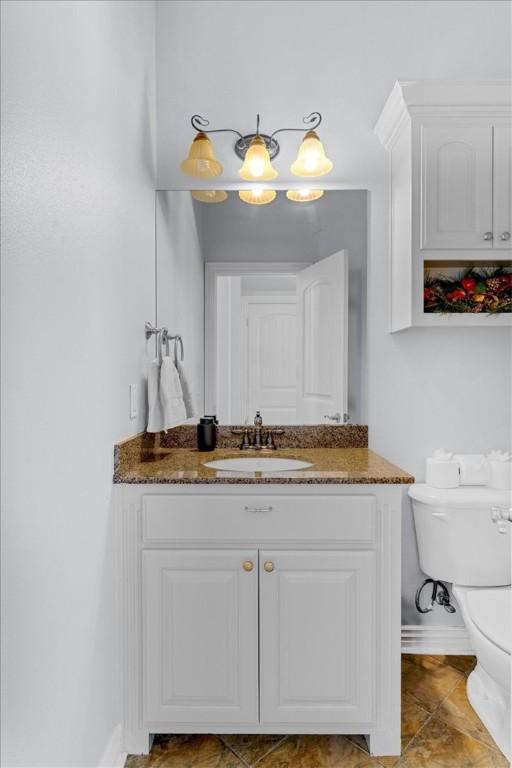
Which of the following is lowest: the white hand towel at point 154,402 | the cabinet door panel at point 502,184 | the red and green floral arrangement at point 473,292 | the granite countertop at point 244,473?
the granite countertop at point 244,473

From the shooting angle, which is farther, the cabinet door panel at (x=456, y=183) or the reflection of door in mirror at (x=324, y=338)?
the reflection of door in mirror at (x=324, y=338)

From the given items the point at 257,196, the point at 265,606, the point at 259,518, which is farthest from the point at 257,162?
the point at 265,606

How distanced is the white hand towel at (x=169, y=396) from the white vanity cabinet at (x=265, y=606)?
345mm

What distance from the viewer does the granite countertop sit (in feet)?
4.82

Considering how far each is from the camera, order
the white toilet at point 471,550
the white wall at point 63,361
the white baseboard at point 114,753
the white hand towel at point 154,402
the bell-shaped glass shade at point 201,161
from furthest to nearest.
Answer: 1. the bell-shaped glass shade at point 201,161
2. the white hand towel at point 154,402
3. the white toilet at point 471,550
4. the white baseboard at point 114,753
5. the white wall at point 63,361

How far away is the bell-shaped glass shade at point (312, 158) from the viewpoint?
1861mm

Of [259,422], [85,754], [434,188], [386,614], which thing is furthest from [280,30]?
[85,754]

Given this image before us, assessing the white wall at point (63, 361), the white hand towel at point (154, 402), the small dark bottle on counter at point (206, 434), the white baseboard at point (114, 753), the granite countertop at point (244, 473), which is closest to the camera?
the white wall at point (63, 361)

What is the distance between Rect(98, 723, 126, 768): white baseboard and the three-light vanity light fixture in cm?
193

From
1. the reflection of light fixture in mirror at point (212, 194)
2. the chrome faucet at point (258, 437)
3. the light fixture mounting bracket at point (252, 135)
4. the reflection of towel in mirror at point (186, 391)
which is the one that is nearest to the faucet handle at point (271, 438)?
the chrome faucet at point (258, 437)

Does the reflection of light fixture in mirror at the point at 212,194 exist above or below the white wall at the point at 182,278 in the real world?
above

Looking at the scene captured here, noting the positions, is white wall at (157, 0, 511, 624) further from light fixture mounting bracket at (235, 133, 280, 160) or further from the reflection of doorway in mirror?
the reflection of doorway in mirror

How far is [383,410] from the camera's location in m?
2.09

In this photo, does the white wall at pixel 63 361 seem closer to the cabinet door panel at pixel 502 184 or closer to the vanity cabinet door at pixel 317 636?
the vanity cabinet door at pixel 317 636
